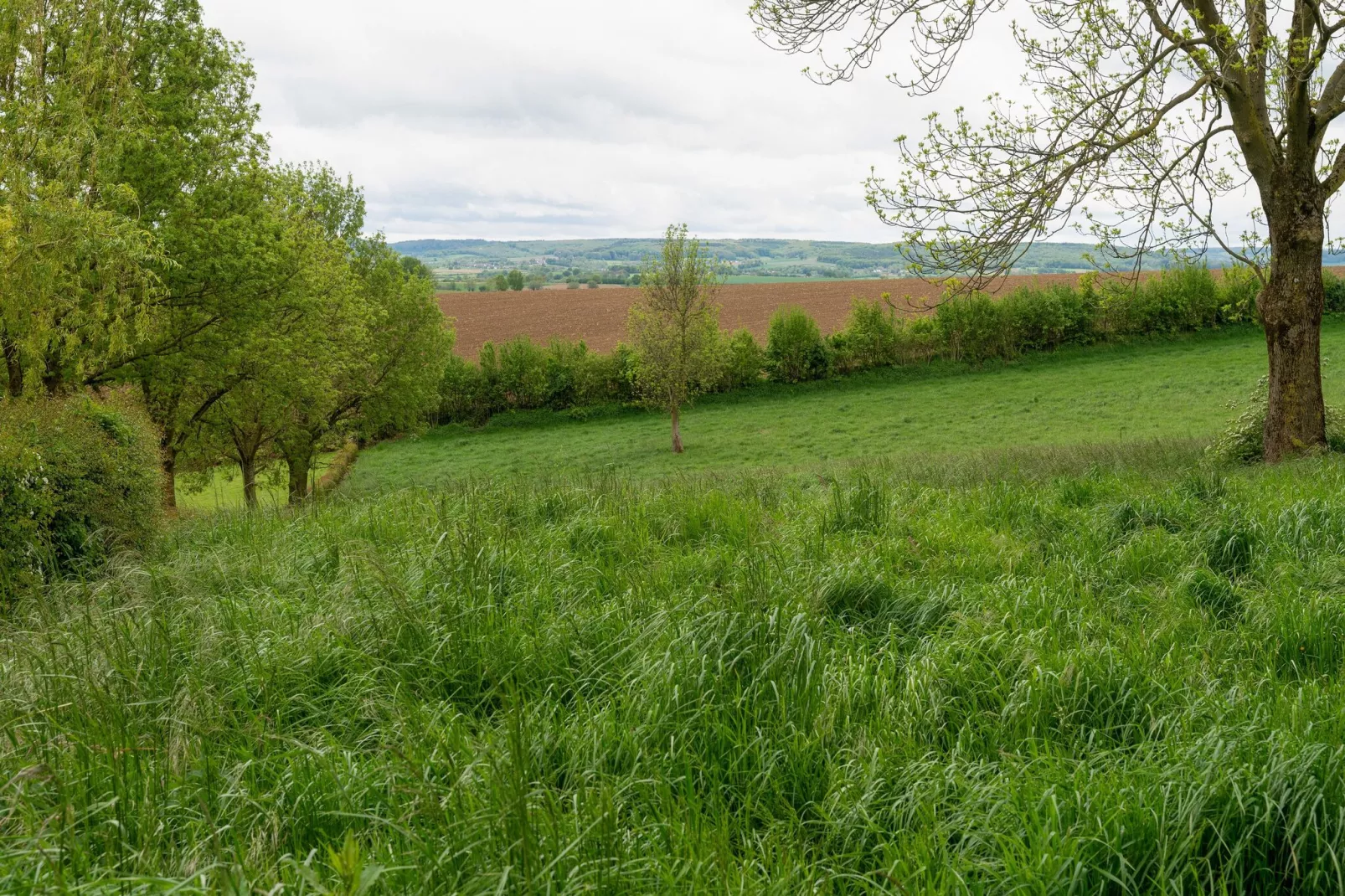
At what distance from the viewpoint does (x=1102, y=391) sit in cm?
3334

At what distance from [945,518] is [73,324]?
13690 mm

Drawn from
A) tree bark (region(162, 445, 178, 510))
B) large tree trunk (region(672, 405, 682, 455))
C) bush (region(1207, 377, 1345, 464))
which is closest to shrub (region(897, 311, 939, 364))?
large tree trunk (region(672, 405, 682, 455))

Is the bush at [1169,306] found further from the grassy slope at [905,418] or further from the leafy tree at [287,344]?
the leafy tree at [287,344]

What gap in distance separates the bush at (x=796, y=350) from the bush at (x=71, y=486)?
33.4 m

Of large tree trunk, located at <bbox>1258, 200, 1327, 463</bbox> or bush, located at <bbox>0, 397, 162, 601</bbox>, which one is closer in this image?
bush, located at <bbox>0, 397, 162, 601</bbox>

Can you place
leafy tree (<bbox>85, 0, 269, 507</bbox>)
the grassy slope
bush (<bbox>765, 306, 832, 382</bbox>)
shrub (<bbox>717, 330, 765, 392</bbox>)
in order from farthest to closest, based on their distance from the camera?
bush (<bbox>765, 306, 832, 382</bbox>) → shrub (<bbox>717, 330, 765, 392</bbox>) → the grassy slope → leafy tree (<bbox>85, 0, 269, 507</bbox>)

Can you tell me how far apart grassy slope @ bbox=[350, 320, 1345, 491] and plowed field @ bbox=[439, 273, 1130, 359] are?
24.0ft

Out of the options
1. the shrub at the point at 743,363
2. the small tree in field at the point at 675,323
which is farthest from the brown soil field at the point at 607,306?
the small tree in field at the point at 675,323

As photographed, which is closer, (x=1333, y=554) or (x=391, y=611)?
(x=391, y=611)

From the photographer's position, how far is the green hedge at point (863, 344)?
4031 centimetres

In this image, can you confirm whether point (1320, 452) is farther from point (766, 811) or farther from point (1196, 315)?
Answer: point (1196, 315)

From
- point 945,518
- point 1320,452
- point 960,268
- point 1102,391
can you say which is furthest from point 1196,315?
point 945,518

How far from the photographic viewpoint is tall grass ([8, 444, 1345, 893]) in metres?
2.53

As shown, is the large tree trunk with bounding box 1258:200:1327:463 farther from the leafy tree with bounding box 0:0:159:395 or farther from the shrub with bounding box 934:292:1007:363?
the shrub with bounding box 934:292:1007:363
